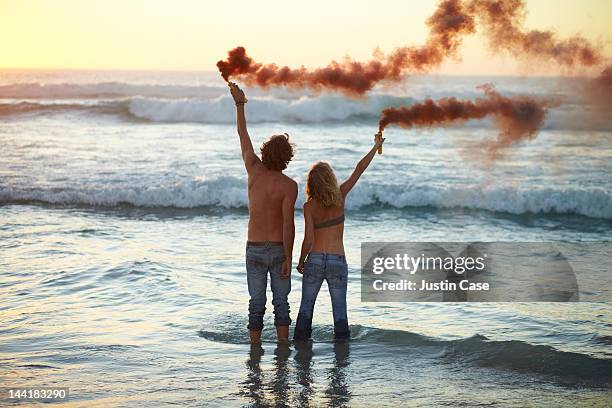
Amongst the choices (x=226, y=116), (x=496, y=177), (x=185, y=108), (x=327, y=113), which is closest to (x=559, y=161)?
(x=496, y=177)

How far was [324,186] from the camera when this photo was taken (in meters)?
6.17

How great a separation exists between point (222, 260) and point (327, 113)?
22.2 m

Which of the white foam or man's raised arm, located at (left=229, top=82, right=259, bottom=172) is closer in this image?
man's raised arm, located at (left=229, top=82, right=259, bottom=172)

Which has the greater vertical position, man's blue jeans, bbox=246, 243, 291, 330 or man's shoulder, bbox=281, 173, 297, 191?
man's shoulder, bbox=281, 173, 297, 191

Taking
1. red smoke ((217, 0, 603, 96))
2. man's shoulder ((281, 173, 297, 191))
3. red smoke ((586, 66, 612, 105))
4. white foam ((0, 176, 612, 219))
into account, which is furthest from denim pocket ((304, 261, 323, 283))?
white foam ((0, 176, 612, 219))

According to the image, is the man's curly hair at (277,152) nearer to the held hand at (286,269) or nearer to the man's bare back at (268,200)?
the man's bare back at (268,200)

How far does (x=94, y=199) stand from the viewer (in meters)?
16.3

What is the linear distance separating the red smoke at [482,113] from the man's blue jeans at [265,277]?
5.02 ft

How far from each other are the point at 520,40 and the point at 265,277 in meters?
4.71

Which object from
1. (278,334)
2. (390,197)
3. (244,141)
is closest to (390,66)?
(244,141)

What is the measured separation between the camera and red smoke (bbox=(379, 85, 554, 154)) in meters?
7.66

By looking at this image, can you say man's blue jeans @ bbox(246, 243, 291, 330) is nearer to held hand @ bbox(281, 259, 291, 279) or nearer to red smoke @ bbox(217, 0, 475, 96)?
held hand @ bbox(281, 259, 291, 279)

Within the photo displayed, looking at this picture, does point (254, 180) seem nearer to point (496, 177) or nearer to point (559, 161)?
point (496, 177)

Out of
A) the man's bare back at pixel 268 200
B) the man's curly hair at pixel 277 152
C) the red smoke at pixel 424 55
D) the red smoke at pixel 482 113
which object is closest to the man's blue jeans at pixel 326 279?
the man's bare back at pixel 268 200
